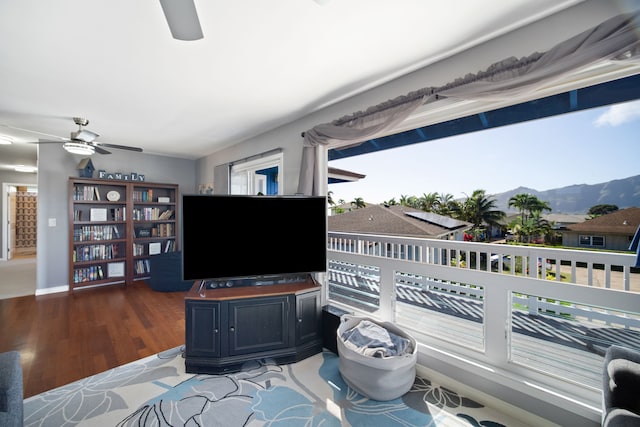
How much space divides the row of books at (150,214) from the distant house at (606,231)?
5.63 m

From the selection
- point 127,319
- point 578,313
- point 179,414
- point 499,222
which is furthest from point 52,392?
point 578,313

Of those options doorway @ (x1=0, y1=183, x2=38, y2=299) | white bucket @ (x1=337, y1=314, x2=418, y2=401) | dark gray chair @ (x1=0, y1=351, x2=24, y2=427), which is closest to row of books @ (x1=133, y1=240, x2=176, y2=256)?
doorway @ (x1=0, y1=183, x2=38, y2=299)

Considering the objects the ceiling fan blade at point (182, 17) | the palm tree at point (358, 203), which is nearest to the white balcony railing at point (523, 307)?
the palm tree at point (358, 203)

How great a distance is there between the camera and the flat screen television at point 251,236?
86.6 inches

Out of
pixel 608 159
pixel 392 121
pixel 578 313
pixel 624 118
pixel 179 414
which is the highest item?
pixel 392 121

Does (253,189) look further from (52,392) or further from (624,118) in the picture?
(624,118)

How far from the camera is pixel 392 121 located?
2.05m

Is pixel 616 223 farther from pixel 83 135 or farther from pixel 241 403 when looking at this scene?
pixel 83 135

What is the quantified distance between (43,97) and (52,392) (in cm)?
256

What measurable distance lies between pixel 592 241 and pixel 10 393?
3.10 metres

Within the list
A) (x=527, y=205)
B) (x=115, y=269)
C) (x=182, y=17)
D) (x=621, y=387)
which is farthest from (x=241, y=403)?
(x=115, y=269)

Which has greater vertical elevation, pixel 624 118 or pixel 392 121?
pixel 392 121

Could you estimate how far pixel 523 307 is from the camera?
6.10 feet

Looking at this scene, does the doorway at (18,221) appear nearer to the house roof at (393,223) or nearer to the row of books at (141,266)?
the row of books at (141,266)
